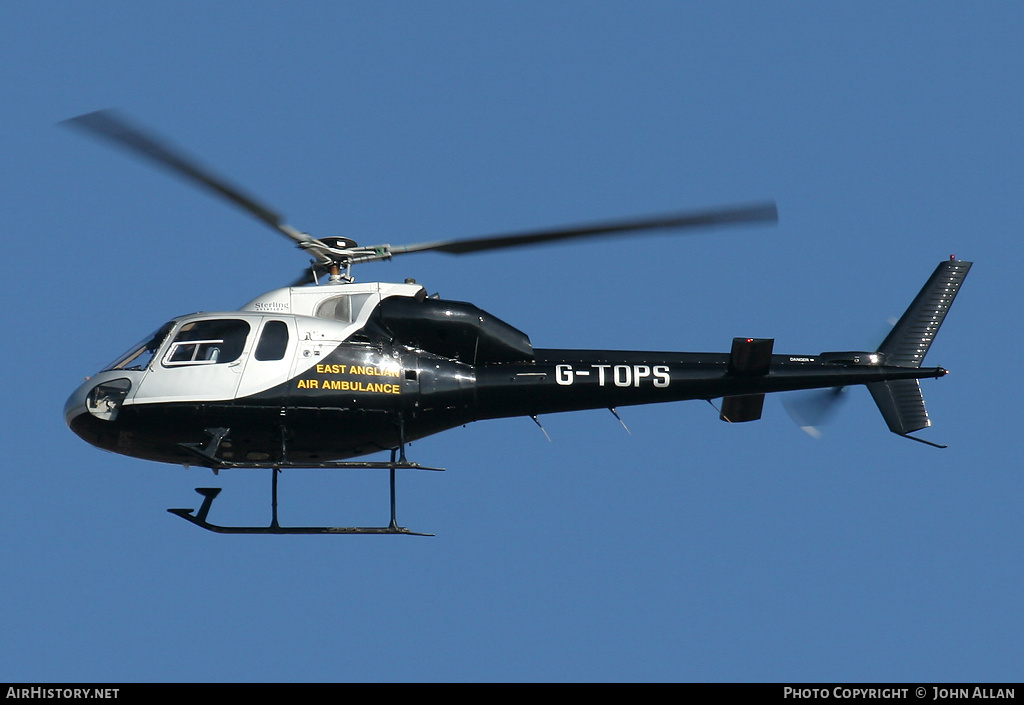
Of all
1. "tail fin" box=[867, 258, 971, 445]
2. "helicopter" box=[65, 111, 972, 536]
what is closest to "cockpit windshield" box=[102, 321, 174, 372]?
"helicopter" box=[65, 111, 972, 536]

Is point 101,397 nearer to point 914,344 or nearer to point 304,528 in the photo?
point 304,528

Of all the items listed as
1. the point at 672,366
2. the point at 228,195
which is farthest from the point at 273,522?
the point at 672,366

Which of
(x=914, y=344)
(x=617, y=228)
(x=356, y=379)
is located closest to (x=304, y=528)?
(x=356, y=379)

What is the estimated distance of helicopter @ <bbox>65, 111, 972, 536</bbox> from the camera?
15.5 m

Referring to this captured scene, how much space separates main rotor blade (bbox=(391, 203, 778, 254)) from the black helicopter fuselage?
0.94 meters

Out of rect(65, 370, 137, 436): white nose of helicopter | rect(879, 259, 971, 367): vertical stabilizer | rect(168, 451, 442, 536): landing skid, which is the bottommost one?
rect(168, 451, 442, 536): landing skid

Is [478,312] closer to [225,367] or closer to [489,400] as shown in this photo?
[489,400]

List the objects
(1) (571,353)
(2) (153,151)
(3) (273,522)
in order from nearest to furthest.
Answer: (2) (153,151), (3) (273,522), (1) (571,353)

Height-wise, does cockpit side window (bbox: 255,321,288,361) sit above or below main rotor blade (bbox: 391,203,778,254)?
below

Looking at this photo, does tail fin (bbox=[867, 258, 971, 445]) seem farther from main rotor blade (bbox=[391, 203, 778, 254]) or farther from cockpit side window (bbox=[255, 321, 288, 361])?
cockpit side window (bbox=[255, 321, 288, 361])

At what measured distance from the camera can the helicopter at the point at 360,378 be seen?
15492mm

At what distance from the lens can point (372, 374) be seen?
15.8 meters

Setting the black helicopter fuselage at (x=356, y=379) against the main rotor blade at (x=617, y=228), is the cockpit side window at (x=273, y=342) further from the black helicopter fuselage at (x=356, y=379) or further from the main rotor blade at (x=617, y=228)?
the main rotor blade at (x=617, y=228)
